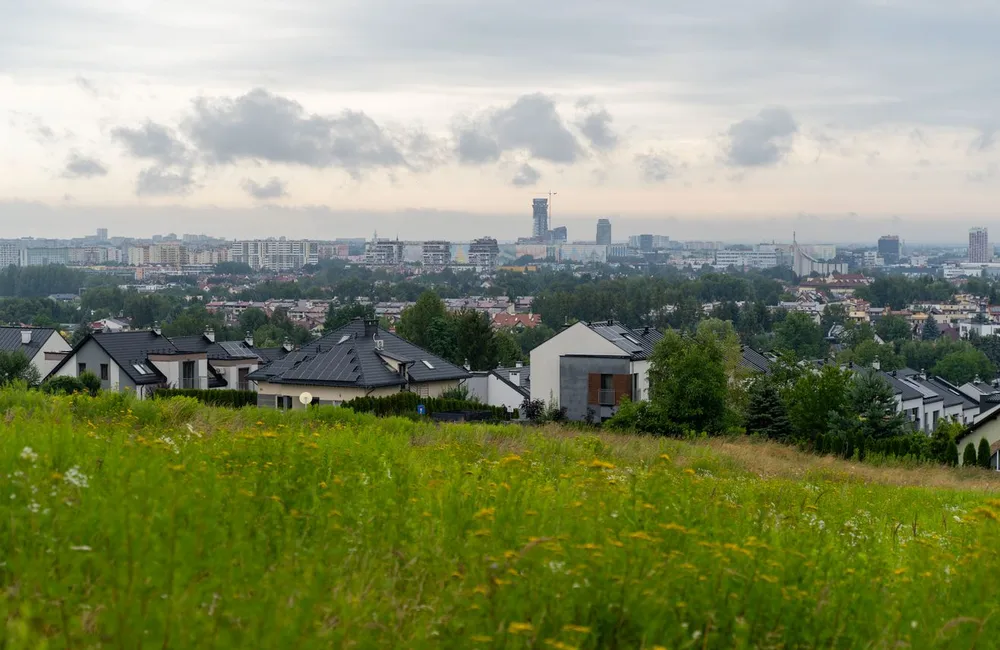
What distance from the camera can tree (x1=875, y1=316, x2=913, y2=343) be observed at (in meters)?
133

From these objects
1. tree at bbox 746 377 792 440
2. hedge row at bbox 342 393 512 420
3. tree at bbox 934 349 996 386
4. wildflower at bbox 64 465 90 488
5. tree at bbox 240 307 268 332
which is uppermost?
wildflower at bbox 64 465 90 488

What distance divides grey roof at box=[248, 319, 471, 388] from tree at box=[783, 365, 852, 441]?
12109mm

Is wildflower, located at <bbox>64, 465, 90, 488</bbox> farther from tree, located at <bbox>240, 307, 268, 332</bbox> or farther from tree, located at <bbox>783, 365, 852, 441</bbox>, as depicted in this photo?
tree, located at <bbox>240, 307, 268, 332</bbox>

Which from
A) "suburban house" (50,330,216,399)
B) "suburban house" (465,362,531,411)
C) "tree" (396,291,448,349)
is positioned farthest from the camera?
"tree" (396,291,448,349)

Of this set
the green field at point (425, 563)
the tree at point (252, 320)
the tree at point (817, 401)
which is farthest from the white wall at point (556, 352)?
the tree at point (252, 320)

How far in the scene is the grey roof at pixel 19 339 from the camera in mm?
45625

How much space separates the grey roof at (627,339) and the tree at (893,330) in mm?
95407

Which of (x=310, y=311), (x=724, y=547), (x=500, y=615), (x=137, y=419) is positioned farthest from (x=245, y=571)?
(x=310, y=311)

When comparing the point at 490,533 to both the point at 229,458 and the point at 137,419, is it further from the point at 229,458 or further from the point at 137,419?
the point at 137,419

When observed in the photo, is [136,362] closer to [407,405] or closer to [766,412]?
[407,405]

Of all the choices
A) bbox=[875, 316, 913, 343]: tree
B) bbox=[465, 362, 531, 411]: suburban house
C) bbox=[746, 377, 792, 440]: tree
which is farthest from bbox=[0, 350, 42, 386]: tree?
bbox=[875, 316, 913, 343]: tree

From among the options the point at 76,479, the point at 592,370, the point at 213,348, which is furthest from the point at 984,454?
the point at 213,348

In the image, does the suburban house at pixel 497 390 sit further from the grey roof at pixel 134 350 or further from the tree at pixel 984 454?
the tree at pixel 984 454

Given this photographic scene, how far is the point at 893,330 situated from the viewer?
134 meters
